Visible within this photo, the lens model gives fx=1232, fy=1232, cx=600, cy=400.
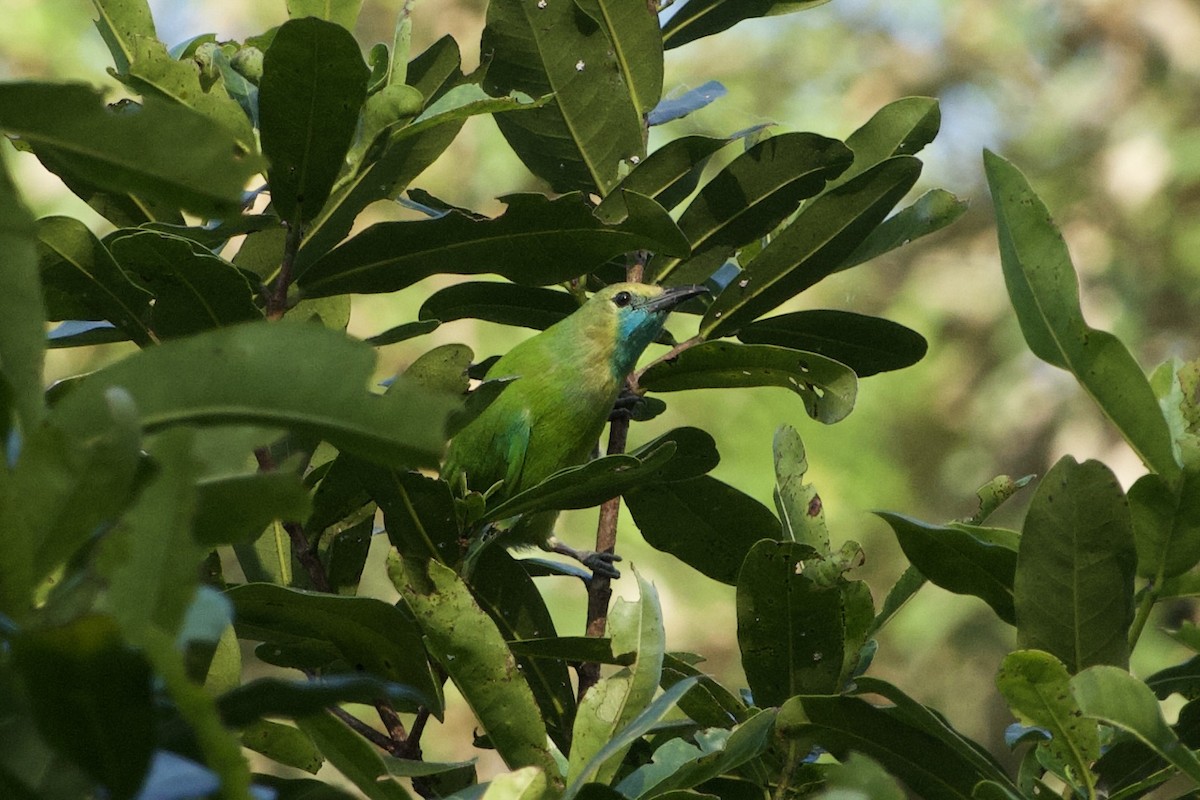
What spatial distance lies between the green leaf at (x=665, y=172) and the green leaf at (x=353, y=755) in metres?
0.77

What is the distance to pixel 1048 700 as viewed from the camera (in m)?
1.06

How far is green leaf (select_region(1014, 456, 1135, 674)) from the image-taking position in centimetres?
112

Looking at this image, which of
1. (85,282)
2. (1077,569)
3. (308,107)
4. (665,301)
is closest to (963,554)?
(1077,569)

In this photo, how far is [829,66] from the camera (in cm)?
1032

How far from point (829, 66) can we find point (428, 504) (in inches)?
382

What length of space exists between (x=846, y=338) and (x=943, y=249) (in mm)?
8639

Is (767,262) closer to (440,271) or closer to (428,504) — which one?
(440,271)

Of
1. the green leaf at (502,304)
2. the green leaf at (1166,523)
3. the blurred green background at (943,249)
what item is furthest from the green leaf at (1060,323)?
the blurred green background at (943,249)

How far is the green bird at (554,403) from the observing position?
9.59 feet

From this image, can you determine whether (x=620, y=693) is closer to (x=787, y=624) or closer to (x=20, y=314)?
(x=787, y=624)

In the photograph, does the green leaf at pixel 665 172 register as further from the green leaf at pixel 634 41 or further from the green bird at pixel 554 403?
the green bird at pixel 554 403

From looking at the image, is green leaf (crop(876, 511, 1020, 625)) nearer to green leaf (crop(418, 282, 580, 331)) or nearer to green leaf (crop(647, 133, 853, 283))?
green leaf (crop(647, 133, 853, 283))

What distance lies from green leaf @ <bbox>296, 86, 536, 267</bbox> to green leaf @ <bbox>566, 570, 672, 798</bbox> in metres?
0.56

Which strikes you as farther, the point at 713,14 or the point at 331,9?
the point at 713,14
